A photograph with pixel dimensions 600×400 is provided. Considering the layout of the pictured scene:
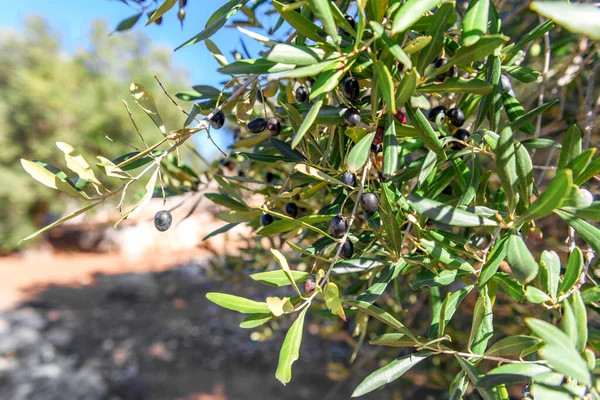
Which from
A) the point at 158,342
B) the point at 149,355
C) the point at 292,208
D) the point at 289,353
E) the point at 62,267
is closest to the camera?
the point at 289,353

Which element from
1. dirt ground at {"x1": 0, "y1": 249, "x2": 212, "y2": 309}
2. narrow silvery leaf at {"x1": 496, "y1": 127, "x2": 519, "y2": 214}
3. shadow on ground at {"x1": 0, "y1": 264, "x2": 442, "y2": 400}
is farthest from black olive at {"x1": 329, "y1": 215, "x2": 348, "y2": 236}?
dirt ground at {"x1": 0, "y1": 249, "x2": 212, "y2": 309}

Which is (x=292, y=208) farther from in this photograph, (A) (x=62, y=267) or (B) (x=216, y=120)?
(A) (x=62, y=267)

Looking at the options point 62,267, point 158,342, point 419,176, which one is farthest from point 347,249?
point 62,267

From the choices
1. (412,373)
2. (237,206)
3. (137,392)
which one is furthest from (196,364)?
(237,206)

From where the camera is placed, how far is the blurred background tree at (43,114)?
12.0m

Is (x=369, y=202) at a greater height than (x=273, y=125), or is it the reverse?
(x=273, y=125)

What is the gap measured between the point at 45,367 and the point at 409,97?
5.76 meters

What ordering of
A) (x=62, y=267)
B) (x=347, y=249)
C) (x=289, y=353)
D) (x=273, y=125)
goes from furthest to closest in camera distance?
(x=62, y=267) → (x=273, y=125) → (x=347, y=249) → (x=289, y=353)

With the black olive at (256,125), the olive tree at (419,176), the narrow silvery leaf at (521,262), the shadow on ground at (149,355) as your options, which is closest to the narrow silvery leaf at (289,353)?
the olive tree at (419,176)

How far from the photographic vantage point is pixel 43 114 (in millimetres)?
12375

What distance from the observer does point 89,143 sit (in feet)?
41.4

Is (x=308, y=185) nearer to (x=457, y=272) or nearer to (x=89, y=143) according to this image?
(x=457, y=272)

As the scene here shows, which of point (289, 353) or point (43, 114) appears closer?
point (289, 353)

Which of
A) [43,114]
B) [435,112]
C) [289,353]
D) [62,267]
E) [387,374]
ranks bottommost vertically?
[387,374]
